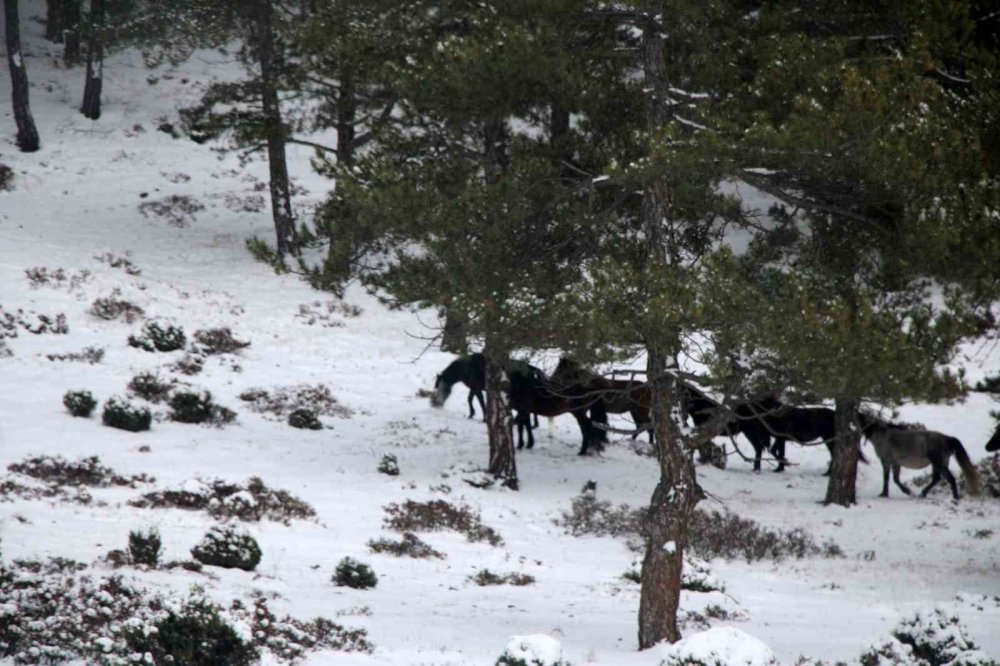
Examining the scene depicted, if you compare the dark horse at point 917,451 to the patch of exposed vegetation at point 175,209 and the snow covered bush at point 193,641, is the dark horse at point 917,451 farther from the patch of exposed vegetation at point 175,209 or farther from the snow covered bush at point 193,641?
the patch of exposed vegetation at point 175,209

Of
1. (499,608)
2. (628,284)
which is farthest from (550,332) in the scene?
(499,608)

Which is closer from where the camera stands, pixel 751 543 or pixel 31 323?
pixel 751 543

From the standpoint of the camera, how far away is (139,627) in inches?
322

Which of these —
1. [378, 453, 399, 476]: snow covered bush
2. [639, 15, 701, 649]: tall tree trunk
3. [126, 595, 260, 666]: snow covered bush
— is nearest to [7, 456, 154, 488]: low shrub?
[378, 453, 399, 476]: snow covered bush

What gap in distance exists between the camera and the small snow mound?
7508 mm

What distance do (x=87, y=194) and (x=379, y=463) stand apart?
61.5ft

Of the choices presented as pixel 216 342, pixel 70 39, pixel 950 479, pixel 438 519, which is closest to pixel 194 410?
A: pixel 216 342

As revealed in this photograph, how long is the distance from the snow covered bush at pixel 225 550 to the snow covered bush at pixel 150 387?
794 centimetres

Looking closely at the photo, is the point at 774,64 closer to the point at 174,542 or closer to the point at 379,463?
the point at 174,542

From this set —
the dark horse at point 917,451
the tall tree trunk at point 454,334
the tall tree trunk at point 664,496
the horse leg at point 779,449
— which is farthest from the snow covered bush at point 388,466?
the dark horse at point 917,451

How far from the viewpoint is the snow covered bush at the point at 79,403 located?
16.9 m

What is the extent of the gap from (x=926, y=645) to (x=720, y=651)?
283cm

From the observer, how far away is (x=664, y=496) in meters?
9.90

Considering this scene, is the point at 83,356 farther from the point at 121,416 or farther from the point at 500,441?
the point at 500,441
